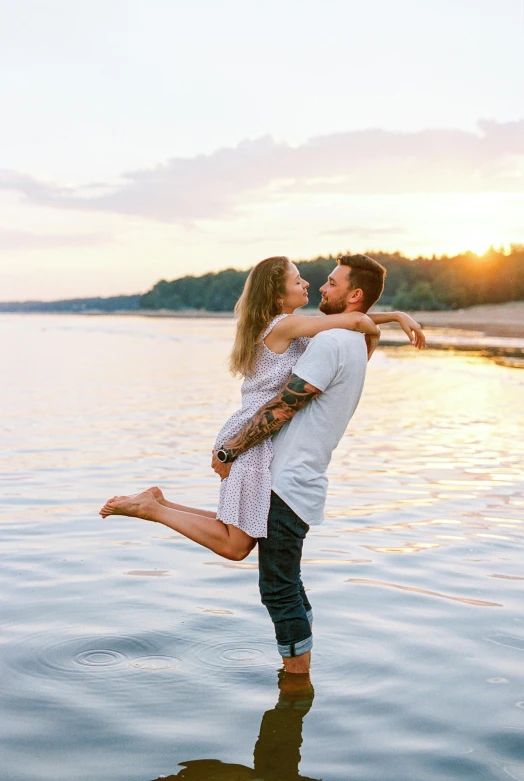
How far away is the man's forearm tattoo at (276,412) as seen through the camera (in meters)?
4.67

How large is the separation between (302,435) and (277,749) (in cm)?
143

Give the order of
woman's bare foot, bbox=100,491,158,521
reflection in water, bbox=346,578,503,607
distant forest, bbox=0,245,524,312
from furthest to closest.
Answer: distant forest, bbox=0,245,524,312 → reflection in water, bbox=346,578,503,607 → woman's bare foot, bbox=100,491,158,521

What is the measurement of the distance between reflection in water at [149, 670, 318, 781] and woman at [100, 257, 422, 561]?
0.75 m

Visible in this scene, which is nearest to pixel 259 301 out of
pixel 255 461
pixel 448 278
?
pixel 255 461

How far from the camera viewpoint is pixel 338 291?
4910 mm

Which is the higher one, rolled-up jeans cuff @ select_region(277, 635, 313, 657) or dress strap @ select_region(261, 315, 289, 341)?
dress strap @ select_region(261, 315, 289, 341)

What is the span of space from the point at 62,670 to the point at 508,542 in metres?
4.28

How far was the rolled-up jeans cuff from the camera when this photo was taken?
496cm

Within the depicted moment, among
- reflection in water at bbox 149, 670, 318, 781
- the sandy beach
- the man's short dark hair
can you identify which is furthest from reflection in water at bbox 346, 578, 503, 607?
the sandy beach

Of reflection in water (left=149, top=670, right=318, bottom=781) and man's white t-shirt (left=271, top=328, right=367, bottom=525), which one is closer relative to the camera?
reflection in water (left=149, top=670, right=318, bottom=781)

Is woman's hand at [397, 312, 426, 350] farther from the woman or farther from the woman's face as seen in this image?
the woman's face


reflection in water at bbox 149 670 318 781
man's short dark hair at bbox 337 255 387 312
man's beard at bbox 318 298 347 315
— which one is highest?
man's short dark hair at bbox 337 255 387 312

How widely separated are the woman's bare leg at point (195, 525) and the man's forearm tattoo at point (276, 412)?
446 millimetres

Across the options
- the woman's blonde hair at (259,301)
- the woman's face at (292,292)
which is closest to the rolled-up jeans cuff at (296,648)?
the woman's blonde hair at (259,301)
